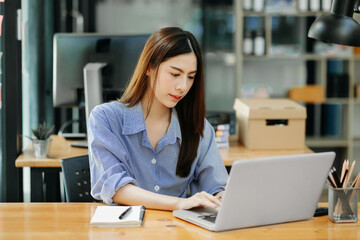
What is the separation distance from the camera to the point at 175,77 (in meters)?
2.14

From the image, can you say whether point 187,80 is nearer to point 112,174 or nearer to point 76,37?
point 112,174

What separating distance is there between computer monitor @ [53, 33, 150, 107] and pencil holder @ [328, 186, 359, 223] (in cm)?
160

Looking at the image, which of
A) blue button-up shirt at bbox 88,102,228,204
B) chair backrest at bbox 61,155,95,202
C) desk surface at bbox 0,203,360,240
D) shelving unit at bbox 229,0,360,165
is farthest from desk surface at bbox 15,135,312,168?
shelving unit at bbox 229,0,360,165

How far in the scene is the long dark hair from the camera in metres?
2.15

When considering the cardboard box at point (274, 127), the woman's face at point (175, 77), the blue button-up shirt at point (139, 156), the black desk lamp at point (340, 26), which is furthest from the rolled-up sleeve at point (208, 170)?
the cardboard box at point (274, 127)

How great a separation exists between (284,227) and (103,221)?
0.55m

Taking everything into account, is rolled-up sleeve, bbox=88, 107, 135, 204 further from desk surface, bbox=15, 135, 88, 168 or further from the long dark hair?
desk surface, bbox=15, 135, 88, 168

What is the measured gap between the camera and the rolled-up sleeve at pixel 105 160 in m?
2.05

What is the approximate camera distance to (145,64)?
221cm

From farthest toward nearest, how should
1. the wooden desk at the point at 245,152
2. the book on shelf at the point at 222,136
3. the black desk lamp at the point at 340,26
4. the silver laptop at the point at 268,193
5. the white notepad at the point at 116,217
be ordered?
the book on shelf at the point at 222,136 → the wooden desk at the point at 245,152 → the black desk lamp at the point at 340,26 → the white notepad at the point at 116,217 → the silver laptop at the point at 268,193

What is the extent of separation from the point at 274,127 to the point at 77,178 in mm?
1412

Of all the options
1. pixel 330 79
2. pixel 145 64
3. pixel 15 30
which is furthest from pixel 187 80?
pixel 330 79

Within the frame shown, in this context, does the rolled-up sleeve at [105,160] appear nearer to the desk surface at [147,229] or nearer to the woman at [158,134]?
the woman at [158,134]

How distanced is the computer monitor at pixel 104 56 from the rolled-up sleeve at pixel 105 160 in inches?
41.6
